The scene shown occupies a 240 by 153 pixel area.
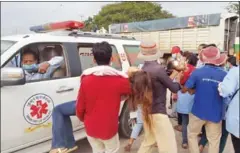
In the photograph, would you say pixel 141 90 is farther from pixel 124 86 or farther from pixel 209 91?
pixel 209 91

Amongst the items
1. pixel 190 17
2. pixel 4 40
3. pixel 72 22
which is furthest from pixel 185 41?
pixel 4 40

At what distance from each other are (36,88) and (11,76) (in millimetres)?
474

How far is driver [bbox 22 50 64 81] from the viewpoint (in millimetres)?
3344

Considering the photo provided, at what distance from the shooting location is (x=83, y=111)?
2.53 metres

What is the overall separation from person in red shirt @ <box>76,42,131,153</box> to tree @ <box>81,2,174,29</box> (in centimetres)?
2450

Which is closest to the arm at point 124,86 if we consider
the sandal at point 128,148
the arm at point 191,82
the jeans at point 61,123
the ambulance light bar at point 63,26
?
the jeans at point 61,123

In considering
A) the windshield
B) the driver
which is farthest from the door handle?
the windshield

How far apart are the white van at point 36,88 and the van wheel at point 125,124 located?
32.1 inches

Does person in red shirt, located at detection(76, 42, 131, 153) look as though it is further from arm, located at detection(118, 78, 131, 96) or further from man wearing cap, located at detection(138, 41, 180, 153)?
man wearing cap, located at detection(138, 41, 180, 153)

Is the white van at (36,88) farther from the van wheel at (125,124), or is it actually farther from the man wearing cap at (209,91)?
the man wearing cap at (209,91)

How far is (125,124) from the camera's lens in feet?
14.8

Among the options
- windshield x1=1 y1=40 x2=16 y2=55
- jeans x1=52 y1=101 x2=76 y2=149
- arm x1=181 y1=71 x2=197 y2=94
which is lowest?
jeans x1=52 y1=101 x2=76 y2=149

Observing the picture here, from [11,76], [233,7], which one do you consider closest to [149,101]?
[11,76]

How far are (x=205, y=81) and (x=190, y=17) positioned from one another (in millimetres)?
8583
